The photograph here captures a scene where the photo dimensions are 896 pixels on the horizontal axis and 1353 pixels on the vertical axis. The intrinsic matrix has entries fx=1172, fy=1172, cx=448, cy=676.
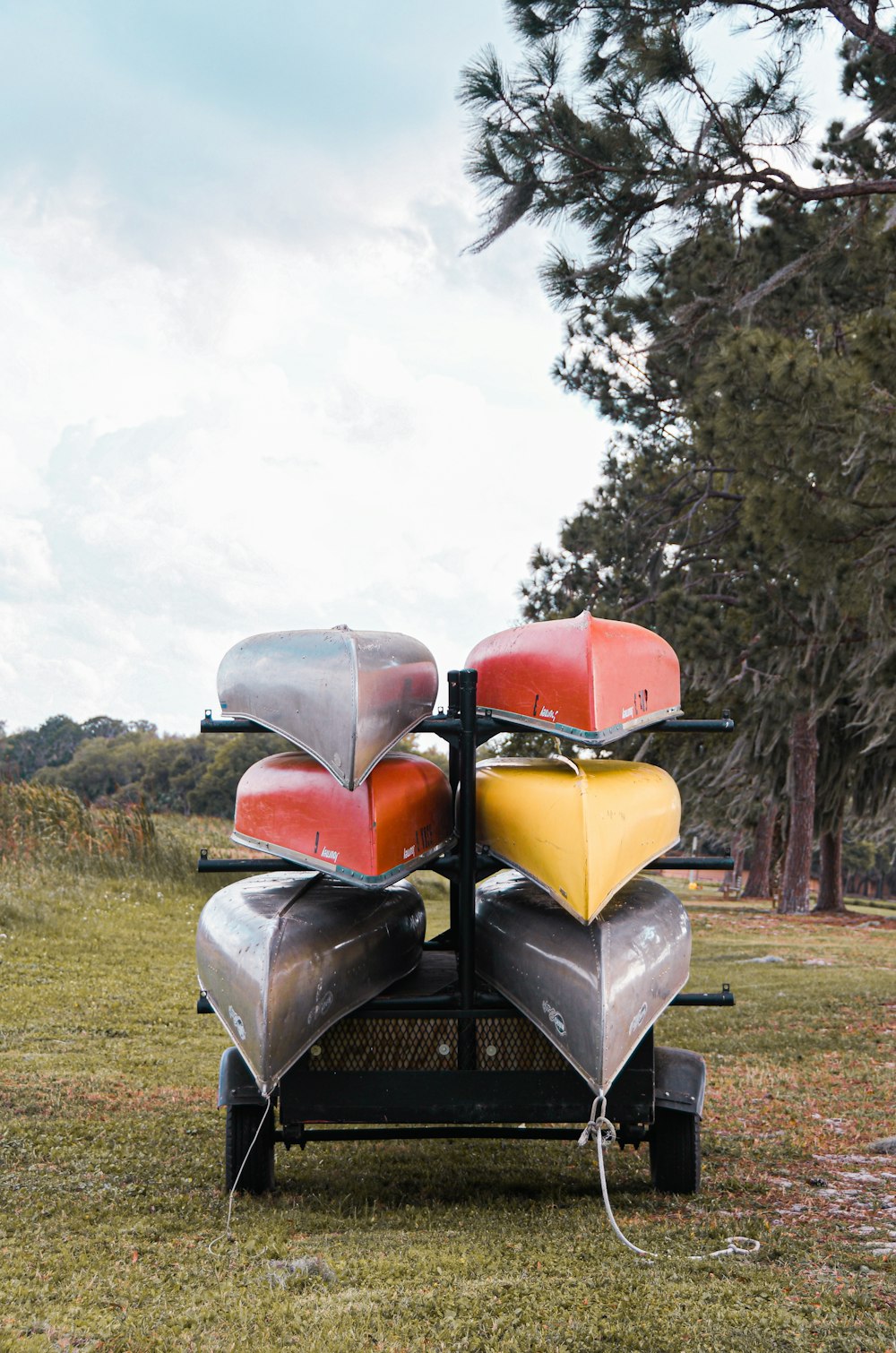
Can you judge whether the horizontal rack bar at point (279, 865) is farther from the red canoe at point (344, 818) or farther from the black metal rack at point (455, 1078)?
the black metal rack at point (455, 1078)

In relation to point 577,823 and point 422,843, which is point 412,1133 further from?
point 577,823

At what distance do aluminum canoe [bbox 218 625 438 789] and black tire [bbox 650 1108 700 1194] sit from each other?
1476 millimetres

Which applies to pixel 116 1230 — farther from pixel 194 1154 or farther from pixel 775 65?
pixel 775 65

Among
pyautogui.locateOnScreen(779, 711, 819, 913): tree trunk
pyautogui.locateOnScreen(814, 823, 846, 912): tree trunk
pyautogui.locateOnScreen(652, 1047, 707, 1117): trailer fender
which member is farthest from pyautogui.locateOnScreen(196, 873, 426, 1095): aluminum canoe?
pyautogui.locateOnScreen(814, 823, 846, 912): tree trunk

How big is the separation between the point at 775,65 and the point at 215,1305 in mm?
9082

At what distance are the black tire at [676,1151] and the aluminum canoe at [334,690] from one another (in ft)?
4.84

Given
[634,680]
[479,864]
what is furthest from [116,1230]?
[634,680]

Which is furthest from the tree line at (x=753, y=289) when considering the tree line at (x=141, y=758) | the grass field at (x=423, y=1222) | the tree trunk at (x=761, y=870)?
the tree line at (x=141, y=758)

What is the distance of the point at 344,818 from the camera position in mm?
3584

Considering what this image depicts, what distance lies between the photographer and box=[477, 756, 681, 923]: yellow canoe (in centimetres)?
340

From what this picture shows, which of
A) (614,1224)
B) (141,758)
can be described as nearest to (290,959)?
(614,1224)

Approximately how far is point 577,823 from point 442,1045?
84 cm

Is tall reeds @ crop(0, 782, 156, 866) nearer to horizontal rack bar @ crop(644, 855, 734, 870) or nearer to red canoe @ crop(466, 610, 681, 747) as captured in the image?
red canoe @ crop(466, 610, 681, 747)

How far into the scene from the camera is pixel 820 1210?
350cm
